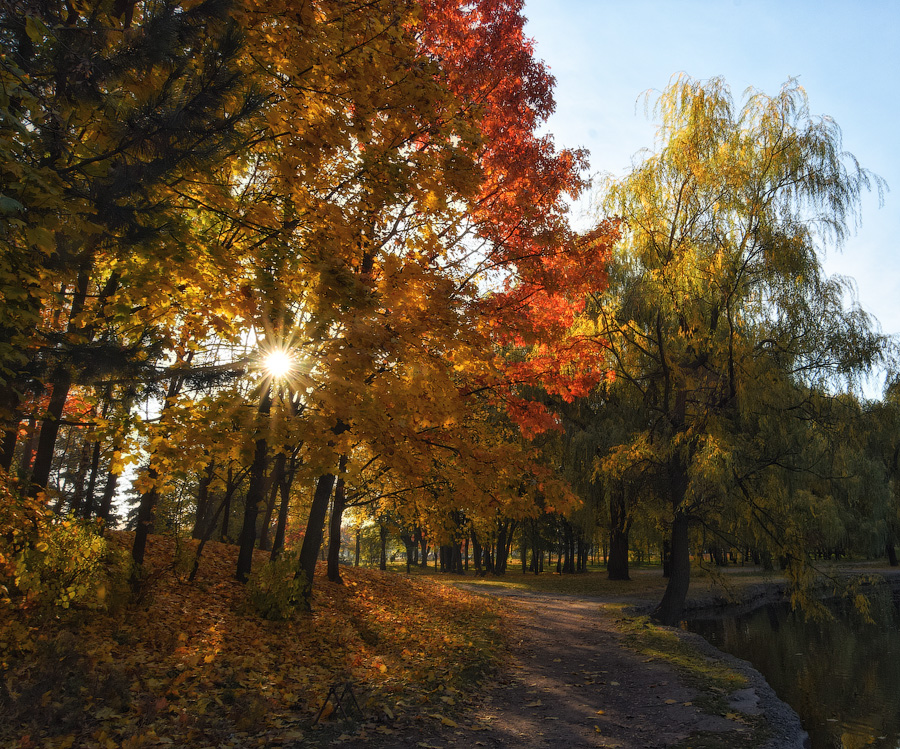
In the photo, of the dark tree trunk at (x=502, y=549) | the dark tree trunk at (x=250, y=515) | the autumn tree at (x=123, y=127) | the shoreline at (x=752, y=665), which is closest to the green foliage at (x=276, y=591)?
the dark tree trunk at (x=250, y=515)

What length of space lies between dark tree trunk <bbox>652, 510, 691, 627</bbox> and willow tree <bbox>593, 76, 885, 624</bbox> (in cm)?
3

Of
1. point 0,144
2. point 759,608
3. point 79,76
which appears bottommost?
point 759,608

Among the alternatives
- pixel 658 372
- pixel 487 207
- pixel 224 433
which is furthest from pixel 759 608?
pixel 224 433

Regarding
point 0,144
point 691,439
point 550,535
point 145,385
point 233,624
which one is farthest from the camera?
point 550,535

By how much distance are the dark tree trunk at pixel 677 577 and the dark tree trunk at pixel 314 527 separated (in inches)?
308

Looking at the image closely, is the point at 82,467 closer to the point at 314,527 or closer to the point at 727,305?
the point at 314,527

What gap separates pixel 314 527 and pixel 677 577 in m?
8.21

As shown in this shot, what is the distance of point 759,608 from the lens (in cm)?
2102

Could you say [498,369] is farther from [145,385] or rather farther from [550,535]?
[550,535]

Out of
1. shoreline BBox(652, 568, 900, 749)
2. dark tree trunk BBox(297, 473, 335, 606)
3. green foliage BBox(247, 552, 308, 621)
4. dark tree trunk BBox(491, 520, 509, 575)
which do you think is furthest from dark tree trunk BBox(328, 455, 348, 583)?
dark tree trunk BBox(491, 520, 509, 575)

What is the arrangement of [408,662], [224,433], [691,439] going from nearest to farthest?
[224,433] → [408,662] → [691,439]

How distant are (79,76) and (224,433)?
2.98 meters

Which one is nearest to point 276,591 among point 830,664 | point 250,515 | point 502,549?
point 250,515

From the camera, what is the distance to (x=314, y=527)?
10.6 metres
